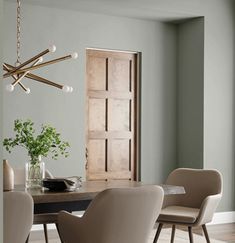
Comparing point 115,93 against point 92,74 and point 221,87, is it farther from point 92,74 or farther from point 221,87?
point 221,87

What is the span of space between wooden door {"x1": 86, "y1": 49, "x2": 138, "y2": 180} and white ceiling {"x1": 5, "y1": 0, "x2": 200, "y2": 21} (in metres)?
0.49

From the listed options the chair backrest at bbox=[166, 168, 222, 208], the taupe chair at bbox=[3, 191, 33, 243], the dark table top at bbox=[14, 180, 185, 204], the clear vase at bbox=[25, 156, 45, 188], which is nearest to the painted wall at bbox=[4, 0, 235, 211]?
the chair backrest at bbox=[166, 168, 222, 208]

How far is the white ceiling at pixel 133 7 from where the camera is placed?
5.81 metres

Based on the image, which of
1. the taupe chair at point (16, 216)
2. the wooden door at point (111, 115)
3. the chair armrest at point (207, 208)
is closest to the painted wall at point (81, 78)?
the wooden door at point (111, 115)

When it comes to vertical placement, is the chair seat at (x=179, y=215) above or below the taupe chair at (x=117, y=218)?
below

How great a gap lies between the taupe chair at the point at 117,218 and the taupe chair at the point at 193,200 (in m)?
0.93

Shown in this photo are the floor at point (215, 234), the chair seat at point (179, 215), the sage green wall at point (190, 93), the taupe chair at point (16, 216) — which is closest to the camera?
the taupe chair at point (16, 216)

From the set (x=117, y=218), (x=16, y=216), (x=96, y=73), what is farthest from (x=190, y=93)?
(x=16, y=216)

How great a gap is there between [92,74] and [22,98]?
900 millimetres

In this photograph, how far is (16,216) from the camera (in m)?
3.00

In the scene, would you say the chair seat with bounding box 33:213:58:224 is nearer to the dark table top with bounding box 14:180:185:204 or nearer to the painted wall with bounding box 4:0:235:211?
the dark table top with bounding box 14:180:185:204

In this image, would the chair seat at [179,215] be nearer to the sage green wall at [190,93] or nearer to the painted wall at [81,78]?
the painted wall at [81,78]

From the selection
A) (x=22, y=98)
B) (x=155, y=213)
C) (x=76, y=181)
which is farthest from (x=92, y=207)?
(x=22, y=98)

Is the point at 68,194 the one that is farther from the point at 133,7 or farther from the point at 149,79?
the point at 149,79
